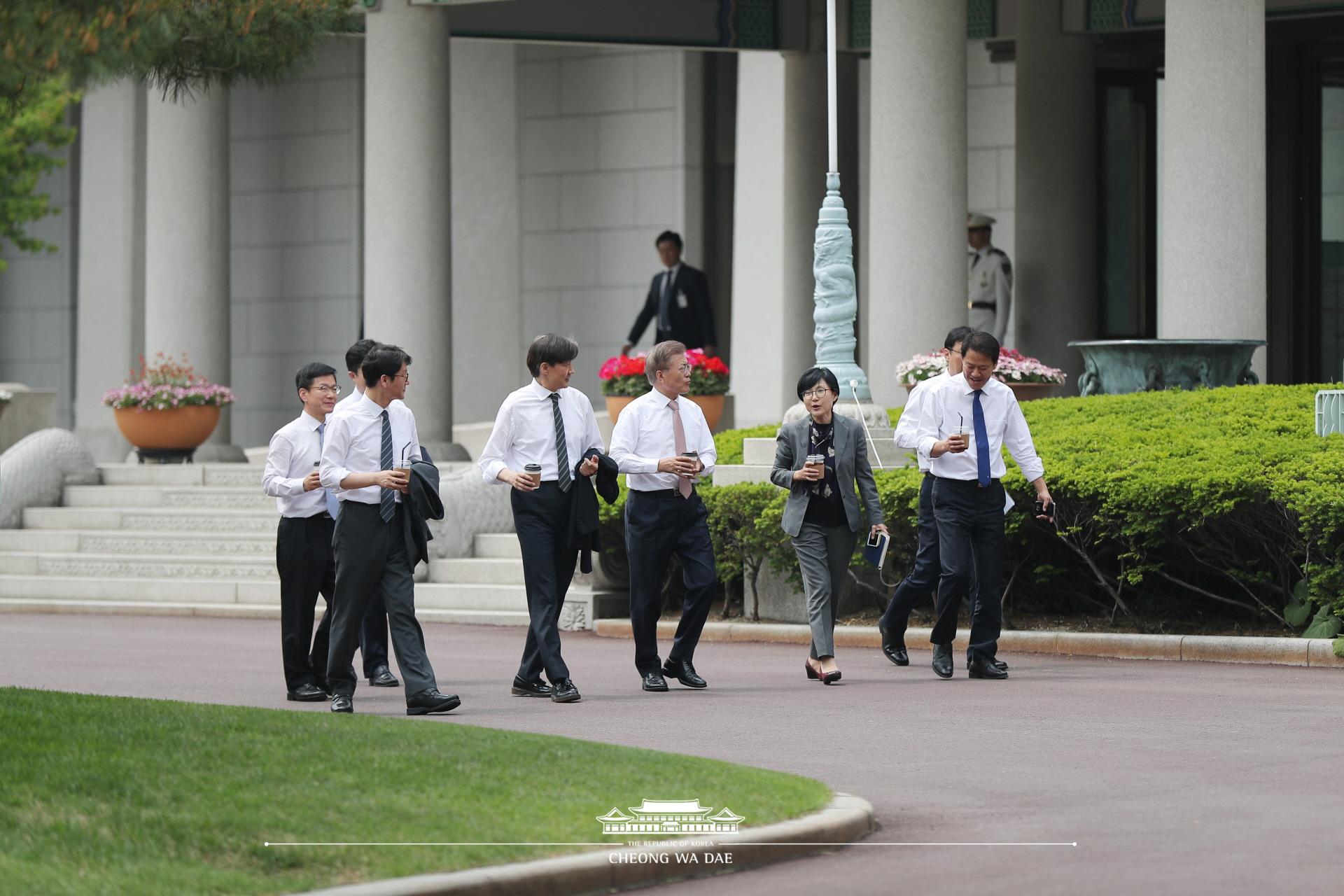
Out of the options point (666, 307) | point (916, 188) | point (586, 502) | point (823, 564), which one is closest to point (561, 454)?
point (586, 502)

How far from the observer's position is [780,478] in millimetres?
12125

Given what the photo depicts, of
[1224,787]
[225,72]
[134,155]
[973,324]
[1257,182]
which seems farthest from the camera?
[134,155]

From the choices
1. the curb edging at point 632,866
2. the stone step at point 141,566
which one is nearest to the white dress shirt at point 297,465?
the curb edging at point 632,866

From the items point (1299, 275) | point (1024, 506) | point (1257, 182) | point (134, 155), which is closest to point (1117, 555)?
point (1024, 506)

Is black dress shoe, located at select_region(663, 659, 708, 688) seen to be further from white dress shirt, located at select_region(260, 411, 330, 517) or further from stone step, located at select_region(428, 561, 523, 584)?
stone step, located at select_region(428, 561, 523, 584)

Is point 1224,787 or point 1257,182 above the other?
point 1257,182

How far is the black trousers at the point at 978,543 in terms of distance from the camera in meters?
12.2

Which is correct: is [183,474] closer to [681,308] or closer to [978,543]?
[681,308]

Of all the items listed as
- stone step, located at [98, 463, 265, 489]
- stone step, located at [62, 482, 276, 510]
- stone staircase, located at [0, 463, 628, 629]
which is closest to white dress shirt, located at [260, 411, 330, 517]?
stone staircase, located at [0, 463, 628, 629]

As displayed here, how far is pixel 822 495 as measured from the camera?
39.7 feet

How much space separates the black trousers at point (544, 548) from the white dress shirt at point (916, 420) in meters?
2.22

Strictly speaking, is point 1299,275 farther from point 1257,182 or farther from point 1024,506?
point 1024,506

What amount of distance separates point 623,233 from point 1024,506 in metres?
14.7

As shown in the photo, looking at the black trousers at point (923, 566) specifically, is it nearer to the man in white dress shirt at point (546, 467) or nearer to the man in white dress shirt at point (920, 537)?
the man in white dress shirt at point (920, 537)
